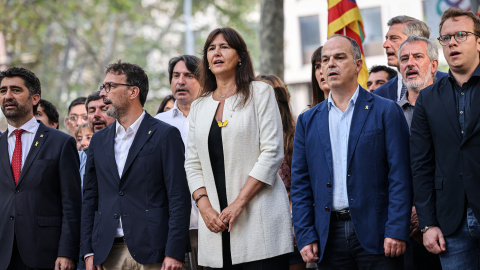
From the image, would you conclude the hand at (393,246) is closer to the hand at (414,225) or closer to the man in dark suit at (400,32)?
the hand at (414,225)

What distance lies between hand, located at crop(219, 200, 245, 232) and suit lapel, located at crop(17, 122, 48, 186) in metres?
2.23

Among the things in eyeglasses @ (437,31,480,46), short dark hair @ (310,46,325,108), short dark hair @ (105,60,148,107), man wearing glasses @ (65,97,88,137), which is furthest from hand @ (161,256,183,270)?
man wearing glasses @ (65,97,88,137)

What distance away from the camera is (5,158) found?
6.88m

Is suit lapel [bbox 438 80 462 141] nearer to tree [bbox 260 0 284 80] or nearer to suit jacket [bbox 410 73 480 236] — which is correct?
suit jacket [bbox 410 73 480 236]

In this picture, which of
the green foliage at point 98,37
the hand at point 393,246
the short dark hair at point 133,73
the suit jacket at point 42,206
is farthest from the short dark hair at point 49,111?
the green foliage at point 98,37

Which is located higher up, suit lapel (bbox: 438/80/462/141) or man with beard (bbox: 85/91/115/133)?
man with beard (bbox: 85/91/115/133)

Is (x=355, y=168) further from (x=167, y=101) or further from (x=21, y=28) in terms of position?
(x=21, y=28)

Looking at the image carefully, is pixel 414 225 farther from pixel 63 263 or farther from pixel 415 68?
pixel 63 263

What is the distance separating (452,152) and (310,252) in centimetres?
126

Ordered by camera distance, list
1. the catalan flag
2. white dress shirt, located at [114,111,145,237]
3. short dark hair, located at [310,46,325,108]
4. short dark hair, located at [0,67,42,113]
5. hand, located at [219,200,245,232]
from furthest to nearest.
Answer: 1. the catalan flag
2. short dark hair, located at [310,46,325,108]
3. short dark hair, located at [0,67,42,113]
4. white dress shirt, located at [114,111,145,237]
5. hand, located at [219,200,245,232]

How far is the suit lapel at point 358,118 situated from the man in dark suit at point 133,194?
5.18 ft

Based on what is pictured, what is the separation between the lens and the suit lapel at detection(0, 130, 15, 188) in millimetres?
6777

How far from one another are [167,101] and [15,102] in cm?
283

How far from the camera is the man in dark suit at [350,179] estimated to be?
17.0 ft
